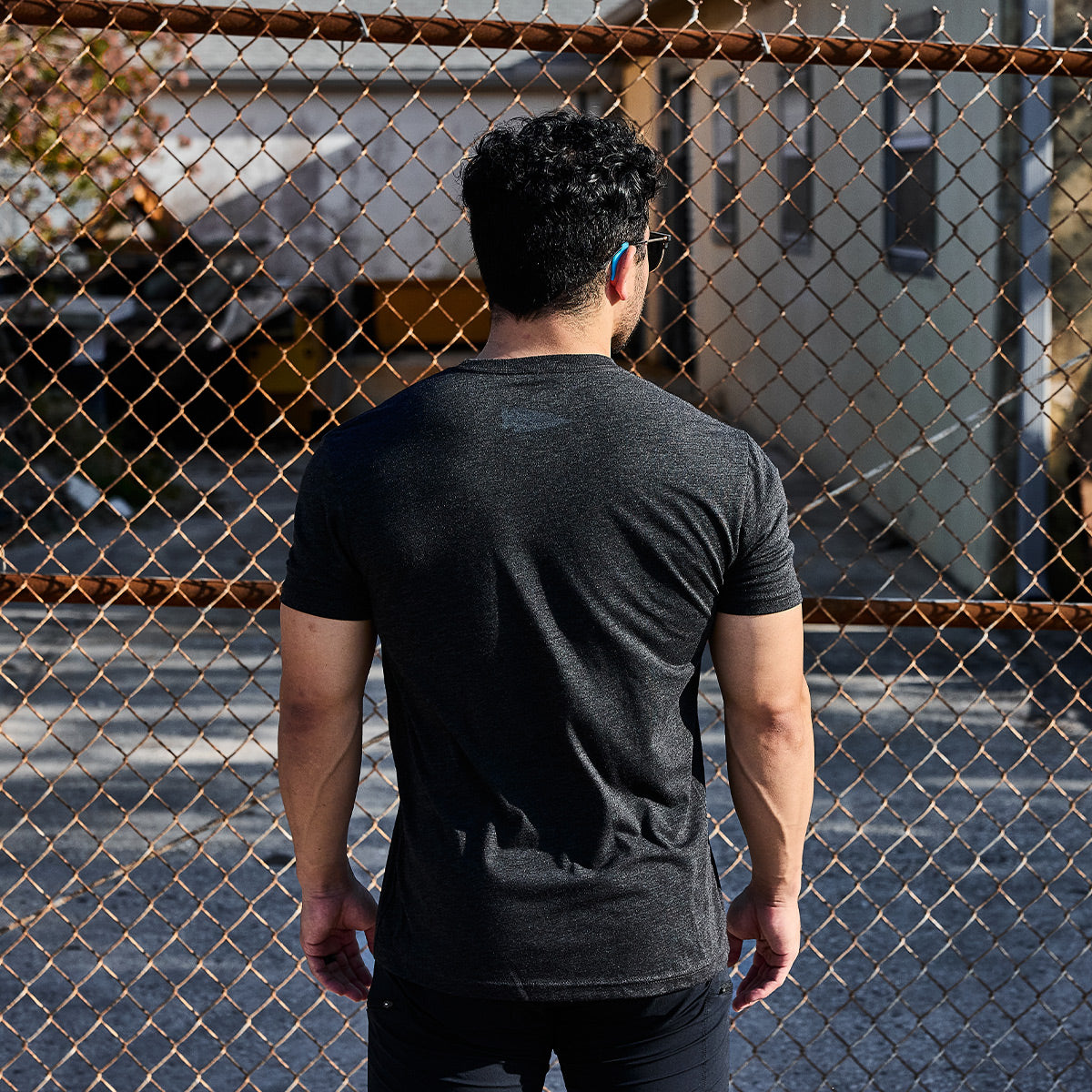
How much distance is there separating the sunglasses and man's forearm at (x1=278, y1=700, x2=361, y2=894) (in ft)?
2.12

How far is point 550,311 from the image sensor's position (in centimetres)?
155

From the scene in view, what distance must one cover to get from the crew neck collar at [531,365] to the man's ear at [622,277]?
0.10m

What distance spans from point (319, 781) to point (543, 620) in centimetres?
44

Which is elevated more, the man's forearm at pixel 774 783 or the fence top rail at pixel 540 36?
the fence top rail at pixel 540 36

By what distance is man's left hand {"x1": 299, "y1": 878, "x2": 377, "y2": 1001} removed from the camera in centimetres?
181

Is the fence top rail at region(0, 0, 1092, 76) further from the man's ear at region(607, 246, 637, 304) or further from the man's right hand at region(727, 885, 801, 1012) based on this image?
the man's right hand at region(727, 885, 801, 1012)

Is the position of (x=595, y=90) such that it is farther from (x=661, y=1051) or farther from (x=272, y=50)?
(x=661, y=1051)

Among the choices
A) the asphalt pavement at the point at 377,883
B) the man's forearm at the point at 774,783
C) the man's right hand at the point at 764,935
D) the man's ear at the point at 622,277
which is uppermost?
the man's ear at the point at 622,277

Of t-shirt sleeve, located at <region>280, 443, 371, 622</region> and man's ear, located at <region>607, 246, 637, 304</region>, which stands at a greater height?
man's ear, located at <region>607, 246, 637, 304</region>

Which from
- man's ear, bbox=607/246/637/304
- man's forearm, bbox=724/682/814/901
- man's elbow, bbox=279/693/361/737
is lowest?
man's forearm, bbox=724/682/814/901

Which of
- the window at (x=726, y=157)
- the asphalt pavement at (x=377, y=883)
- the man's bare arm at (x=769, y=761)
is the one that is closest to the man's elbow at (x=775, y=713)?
the man's bare arm at (x=769, y=761)

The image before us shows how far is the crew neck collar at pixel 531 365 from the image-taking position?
152 centimetres

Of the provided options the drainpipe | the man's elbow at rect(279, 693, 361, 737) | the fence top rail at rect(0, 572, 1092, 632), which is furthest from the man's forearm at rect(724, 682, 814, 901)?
the drainpipe

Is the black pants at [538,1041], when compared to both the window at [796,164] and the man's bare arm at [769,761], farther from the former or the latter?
the window at [796,164]
